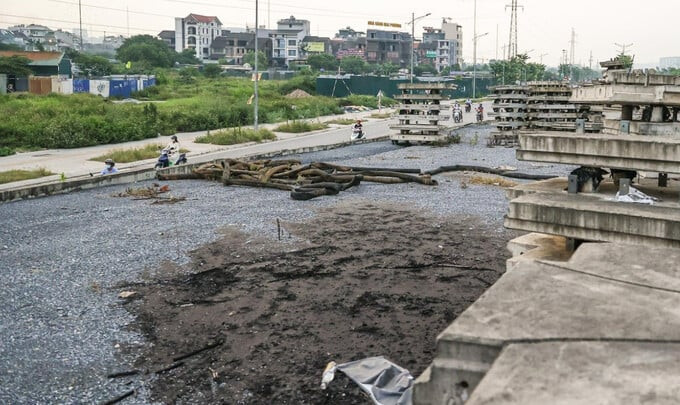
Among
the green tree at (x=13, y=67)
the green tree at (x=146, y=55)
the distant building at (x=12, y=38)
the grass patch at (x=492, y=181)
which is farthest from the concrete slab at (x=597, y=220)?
the distant building at (x=12, y=38)

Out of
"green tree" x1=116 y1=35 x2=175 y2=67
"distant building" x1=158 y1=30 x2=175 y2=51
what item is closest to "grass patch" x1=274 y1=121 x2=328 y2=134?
"green tree" x1=116 y1=35 x2=175 y2=67

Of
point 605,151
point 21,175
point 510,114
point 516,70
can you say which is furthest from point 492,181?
point 516,70

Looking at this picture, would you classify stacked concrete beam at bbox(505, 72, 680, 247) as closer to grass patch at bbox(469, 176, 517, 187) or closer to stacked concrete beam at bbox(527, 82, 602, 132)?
grass patch at bbox(469, 176, 517, 187)

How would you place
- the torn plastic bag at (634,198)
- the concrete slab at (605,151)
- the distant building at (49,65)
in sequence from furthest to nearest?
the distant building at (49,65)
the torn plastic bag at (634,198)
the concrete slab at (605,151)

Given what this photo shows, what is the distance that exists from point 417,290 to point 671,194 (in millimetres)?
3331

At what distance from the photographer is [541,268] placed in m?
4.95

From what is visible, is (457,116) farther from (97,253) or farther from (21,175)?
(97,253)

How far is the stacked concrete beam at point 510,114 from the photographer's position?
1168 inches

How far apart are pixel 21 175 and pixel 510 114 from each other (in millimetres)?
20347

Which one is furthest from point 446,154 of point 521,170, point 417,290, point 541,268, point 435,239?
point 541,268

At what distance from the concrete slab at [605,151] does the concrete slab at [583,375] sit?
3.47 meters

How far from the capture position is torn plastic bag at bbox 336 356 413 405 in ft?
18.1

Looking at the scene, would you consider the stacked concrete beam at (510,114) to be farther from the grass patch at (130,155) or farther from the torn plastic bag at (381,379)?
the torn plastic bag at (381,379)

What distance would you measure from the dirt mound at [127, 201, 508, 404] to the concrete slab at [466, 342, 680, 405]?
262 centimetres
